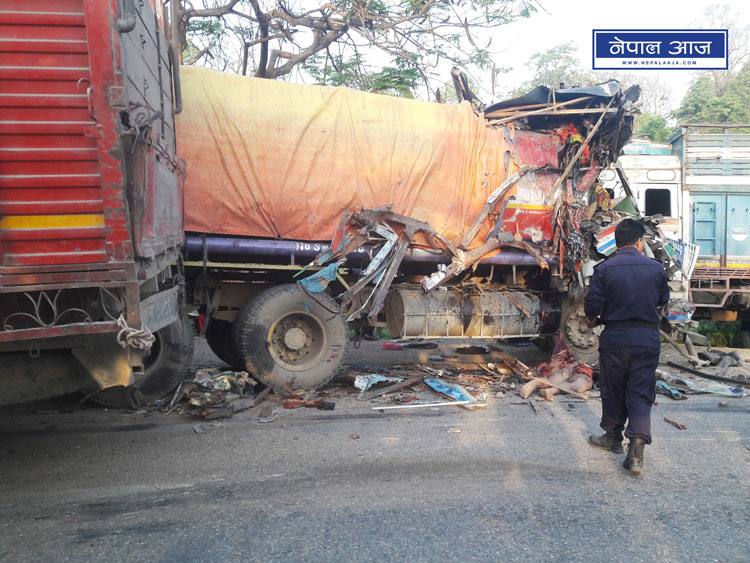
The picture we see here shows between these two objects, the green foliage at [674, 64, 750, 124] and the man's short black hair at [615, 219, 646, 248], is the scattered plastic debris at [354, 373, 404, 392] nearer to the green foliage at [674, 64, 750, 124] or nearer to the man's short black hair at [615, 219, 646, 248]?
the man's short black hair at [615, 219, 646, 248]

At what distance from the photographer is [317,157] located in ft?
18.4

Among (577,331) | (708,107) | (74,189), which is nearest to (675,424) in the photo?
(577,331)

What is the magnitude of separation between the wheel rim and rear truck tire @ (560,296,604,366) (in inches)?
122

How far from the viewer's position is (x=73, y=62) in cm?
276

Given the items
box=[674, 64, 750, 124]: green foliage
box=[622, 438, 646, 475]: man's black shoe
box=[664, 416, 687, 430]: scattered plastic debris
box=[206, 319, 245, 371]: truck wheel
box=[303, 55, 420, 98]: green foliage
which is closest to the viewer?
box=[622, 438, 646, 475]: man's black shoe

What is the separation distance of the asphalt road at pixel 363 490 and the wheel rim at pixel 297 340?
86 centimetres

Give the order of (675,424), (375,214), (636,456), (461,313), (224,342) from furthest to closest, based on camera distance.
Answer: (461,313), (224,342), (375,214), (675,424), (636,456)

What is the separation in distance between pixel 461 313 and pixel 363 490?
3.30m

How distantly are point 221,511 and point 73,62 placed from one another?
2430 mm

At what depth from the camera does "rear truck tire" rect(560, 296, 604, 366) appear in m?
6.87

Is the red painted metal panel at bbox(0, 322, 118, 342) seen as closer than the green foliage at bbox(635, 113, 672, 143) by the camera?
Yes

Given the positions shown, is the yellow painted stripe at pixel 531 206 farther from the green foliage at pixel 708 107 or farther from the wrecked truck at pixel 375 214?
the green foliage at pixel 708 107

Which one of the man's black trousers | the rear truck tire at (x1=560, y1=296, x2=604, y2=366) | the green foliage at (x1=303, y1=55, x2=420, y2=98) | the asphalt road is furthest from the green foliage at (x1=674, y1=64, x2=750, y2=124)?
the man's black trousers

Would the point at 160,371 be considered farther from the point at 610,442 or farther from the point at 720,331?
the point at 720,331
